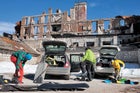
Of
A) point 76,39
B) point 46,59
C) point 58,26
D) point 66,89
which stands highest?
point 58,26

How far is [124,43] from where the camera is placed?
156ft

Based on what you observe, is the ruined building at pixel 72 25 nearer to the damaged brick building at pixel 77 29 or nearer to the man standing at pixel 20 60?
the damaged brick building at pixel 77 29

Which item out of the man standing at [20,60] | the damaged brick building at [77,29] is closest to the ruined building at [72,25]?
the damaged brick building at [77,29]

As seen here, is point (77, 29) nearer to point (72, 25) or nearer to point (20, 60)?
point (72, 25)

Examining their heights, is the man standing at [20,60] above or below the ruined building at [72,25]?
below

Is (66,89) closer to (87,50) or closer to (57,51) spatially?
(87,50)

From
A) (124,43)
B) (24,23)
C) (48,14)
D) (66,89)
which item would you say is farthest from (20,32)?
(66,89)

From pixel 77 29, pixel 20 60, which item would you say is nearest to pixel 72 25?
pixel 77 29

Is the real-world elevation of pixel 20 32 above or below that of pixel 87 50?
above

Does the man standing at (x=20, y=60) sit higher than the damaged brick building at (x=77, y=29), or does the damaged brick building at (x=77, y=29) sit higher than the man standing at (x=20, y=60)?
the damaged brick building at (x=77, y=29)

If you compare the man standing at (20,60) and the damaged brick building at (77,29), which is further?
the damaged brick building at (77,29)

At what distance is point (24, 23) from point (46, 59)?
184 ft

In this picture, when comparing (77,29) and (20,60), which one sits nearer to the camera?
(20,60)

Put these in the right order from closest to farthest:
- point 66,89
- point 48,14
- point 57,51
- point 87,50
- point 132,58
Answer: point 66,89 < point 87,50 < point 57,51 < point 132,58 < point 48,14
